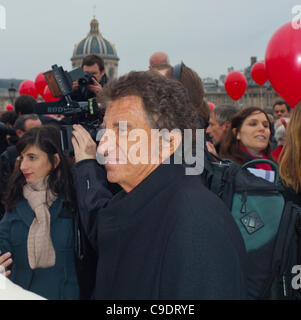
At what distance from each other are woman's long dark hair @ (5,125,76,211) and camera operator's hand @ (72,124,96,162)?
0.47 meters

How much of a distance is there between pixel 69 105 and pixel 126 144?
797 millimetres

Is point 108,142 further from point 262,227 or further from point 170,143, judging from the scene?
point 262,227

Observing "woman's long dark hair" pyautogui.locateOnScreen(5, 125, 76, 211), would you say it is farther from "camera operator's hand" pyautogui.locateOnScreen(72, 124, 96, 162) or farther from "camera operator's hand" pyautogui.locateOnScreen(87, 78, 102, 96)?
"camera operator's hand" pyautogui.locateOnScreen(72, 124, 96, 162)

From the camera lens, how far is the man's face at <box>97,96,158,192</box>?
4.14 feet

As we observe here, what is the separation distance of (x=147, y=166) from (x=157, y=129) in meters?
0.12

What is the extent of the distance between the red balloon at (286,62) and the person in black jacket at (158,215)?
6.55ft

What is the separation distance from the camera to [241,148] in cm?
263

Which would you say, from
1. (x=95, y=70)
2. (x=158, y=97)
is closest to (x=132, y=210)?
(x=158, y=97)

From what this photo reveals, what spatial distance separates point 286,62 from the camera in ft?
10.2

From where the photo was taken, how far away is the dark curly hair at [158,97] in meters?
1.26

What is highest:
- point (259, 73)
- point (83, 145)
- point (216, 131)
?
point (259, 73)

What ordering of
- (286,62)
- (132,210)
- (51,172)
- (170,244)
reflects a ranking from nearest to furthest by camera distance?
(170,244) < (132,210) < (51,172) < (286,62)
